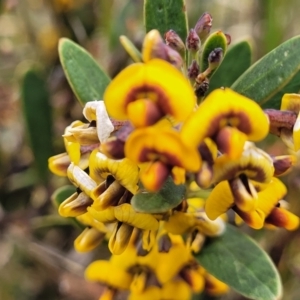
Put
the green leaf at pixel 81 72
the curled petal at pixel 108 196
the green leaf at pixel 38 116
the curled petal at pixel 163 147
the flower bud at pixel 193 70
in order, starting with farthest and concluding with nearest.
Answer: the green leaf at pixel 38 116 → the green leaf at pixel 81 72 → the flower bud at pixel 193 70 → the curled petal at pixel 108 196 → the curled petal at pixel 163 147

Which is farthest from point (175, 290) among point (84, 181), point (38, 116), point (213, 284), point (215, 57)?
point (38, 116)

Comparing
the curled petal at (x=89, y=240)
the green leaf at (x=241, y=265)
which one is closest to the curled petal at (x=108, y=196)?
the curled petal at (x=89, y=240)

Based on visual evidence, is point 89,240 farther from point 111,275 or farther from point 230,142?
point 230,142

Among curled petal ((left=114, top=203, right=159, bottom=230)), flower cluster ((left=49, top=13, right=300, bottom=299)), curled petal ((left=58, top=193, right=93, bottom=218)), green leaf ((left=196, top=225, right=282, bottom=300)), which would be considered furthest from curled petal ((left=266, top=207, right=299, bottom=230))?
curled petal ((left=58, top=193, right=93, bottom=218))

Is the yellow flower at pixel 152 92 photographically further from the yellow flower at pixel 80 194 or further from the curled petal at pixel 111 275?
the curled petal at pixel 111 275

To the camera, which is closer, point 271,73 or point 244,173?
point 244,173

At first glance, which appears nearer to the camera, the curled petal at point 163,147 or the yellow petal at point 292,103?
the curled petal at point 163,147

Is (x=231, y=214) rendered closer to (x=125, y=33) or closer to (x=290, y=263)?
(x=290, y=263)

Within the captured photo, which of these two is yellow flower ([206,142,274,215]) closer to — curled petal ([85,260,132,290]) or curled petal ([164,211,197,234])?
curled petal ([164,211,197,234])
